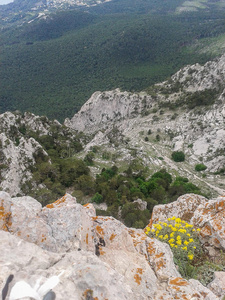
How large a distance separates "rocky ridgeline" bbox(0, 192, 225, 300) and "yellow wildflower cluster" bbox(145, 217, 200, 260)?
0.46 meters

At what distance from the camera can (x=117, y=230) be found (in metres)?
8.20

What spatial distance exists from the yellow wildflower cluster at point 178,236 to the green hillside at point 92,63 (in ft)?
353

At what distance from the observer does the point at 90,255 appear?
5531 mm

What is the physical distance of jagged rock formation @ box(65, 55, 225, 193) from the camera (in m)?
45.4

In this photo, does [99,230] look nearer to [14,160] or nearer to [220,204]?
[220,204]

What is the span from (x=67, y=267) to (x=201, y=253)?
5636 mm

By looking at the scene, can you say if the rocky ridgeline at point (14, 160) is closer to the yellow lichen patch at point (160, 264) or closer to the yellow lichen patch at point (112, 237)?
the yellow lichen patch at point (112, 237)

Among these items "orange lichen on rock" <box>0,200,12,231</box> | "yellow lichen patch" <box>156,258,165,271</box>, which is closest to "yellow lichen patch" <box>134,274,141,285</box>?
"yellow lichen patch" <box>156,258,165,271</box>

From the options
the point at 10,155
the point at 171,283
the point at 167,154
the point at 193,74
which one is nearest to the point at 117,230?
the point at 171,283

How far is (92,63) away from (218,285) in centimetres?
17175

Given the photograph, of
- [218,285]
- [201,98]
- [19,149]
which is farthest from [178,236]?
[201,98]

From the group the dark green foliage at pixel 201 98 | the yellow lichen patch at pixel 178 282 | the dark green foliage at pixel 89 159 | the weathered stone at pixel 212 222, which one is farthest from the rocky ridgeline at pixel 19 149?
the dark green foliage at pixel 201 98

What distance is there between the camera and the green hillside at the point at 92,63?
128 m

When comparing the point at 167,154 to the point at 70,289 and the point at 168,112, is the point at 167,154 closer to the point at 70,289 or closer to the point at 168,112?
the point at 168,112
